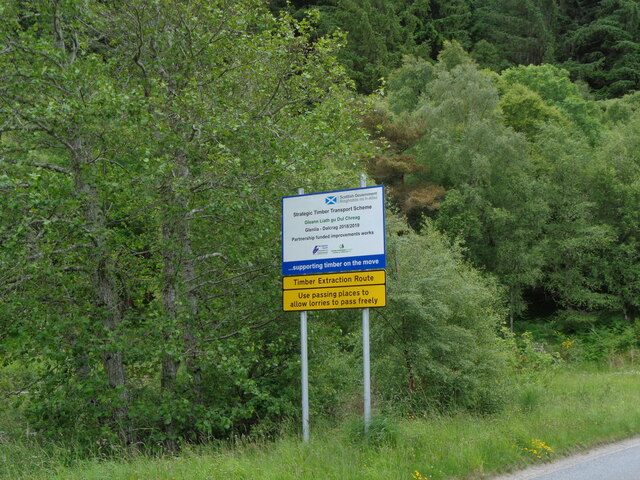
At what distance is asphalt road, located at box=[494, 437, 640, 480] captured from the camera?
7.62m

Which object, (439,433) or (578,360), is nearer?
(439,433)

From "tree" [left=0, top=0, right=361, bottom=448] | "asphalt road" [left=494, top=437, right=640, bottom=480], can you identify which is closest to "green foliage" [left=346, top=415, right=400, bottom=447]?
"asphalt road" [left=494, top=437, right=640, bottom=480]

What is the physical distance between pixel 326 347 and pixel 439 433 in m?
3.59

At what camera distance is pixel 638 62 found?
65.3 meters

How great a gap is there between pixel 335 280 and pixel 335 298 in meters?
0.26

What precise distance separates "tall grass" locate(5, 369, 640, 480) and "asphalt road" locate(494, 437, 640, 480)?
20 cm

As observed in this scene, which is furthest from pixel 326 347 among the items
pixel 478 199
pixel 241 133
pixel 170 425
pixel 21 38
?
pixel 478 199

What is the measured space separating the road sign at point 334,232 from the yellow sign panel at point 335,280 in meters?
0.08

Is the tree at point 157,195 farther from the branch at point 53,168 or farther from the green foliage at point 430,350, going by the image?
the green foliage at point 430,350

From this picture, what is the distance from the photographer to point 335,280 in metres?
9.27

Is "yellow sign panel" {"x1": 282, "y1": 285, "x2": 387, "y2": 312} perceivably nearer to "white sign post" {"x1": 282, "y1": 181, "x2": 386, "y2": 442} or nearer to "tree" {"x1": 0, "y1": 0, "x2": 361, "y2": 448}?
"white sign post" {"x1": 282, "y1": 181, "x2": 386, "y2": 442}

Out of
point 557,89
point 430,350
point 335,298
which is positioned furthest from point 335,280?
point 557,89

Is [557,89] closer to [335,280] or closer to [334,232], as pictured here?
[334,232]

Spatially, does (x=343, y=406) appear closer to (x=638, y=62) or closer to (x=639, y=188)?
(x=639, y=188)
